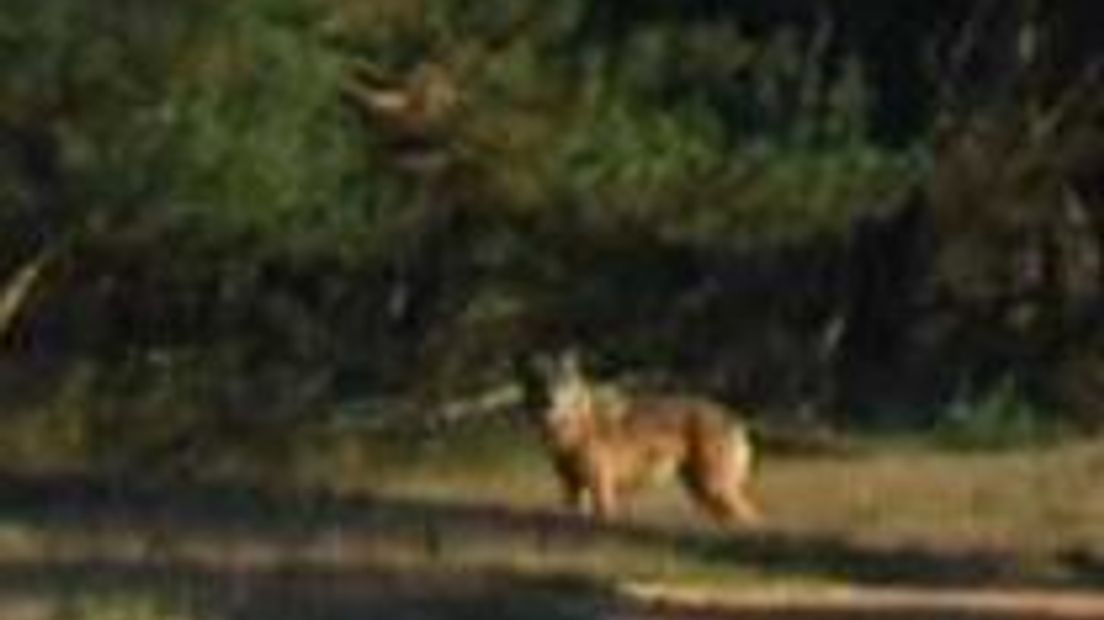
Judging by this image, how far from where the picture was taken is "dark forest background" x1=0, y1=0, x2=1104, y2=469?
79.3 feet

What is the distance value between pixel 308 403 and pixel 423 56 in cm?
260

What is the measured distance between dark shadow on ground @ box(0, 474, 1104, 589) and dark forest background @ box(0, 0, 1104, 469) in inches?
91.3

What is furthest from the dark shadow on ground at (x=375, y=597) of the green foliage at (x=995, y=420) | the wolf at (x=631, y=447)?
the green foliage at (x=995, y=420)

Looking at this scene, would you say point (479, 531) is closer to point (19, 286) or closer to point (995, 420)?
point (19, 286)

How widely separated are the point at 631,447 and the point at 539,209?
4.75 metres

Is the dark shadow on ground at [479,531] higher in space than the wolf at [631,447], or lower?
lower

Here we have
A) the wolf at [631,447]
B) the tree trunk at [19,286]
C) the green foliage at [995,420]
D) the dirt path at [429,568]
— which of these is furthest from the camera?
the green foliage at [995,420]

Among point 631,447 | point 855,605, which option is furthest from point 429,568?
point 631,447

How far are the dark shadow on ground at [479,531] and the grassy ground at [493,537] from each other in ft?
0.10

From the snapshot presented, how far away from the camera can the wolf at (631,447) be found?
70.5 ft

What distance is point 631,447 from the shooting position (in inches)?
847

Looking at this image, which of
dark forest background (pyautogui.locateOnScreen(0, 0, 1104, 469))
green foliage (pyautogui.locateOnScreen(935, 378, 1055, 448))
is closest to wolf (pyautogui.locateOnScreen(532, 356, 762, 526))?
dark forest background (pyautogui.locateOnScreen(0, 0, 1104, 469))

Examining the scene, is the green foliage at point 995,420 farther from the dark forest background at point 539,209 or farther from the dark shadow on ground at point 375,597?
the dark shadow on ground at point 375,597

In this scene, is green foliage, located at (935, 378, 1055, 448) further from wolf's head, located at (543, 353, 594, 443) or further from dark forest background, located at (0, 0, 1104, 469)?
wolf's head, located at (543, 353, 594, 443)
